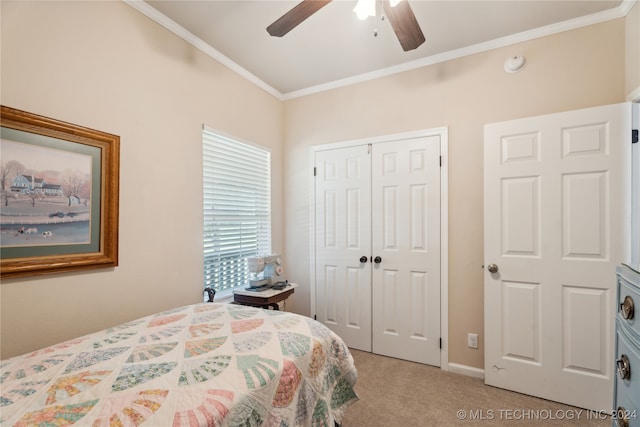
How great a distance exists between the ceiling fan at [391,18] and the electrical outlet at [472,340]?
2.32m

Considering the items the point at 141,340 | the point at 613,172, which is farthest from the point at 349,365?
the point at 613,172

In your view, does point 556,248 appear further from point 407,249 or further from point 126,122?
point 126,122

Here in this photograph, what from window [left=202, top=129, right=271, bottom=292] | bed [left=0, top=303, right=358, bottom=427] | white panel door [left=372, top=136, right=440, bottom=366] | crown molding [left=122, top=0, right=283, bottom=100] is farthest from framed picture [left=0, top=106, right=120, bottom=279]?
white panel door [left=372, top=136, right=440, bottom=366]

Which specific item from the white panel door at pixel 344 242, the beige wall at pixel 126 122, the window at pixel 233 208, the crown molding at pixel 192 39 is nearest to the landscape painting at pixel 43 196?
the beige wall at pixel 126 122

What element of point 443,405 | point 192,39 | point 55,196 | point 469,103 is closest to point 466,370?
point 443,405

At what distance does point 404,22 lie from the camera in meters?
1.54

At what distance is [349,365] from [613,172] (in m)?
2.17

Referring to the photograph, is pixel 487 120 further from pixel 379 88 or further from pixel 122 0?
pixel 122 0

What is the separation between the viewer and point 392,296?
283 cm

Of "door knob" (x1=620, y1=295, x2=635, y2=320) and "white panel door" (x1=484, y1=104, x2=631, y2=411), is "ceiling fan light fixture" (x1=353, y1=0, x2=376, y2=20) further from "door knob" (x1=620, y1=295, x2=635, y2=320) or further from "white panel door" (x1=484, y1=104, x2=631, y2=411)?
"door knob" (x1=620, y1=295, x2=635, y2=320)

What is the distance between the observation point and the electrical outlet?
8.10 feet

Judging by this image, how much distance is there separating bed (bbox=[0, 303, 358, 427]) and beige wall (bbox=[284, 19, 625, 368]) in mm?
1472

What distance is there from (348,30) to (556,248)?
2.28m

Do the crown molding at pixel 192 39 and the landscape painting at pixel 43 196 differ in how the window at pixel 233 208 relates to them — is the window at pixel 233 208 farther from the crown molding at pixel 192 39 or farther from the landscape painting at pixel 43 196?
the landscape painting at pixel 43 196
